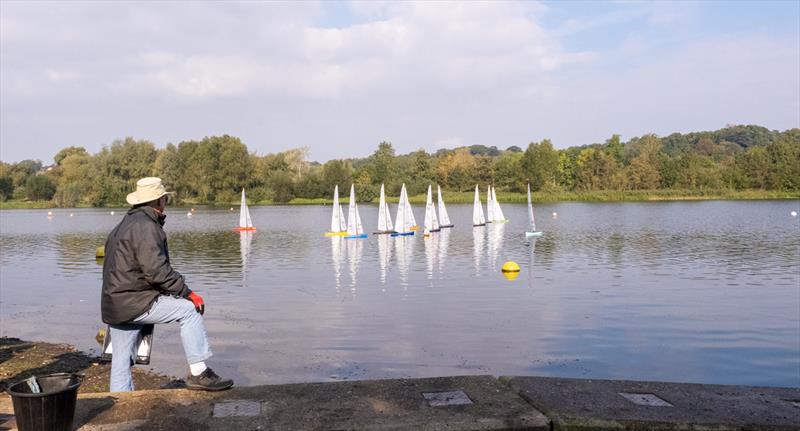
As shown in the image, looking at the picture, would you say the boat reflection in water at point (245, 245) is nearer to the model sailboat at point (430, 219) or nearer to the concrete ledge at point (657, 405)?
the model sailboat at point (430, 219)

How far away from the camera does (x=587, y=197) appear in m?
134

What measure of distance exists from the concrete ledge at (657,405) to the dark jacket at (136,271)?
12.5 ft

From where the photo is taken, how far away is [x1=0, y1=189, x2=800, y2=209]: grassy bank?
414 ft

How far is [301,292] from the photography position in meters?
25.3

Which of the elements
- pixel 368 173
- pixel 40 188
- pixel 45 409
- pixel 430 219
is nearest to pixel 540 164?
pixel 368 173

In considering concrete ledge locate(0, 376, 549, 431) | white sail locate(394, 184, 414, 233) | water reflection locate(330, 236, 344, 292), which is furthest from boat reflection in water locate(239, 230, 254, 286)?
concrete ledge locate(0, 376, 549, 431)

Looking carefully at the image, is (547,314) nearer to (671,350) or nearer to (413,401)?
(671,350)

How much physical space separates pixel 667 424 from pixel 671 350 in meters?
9.43

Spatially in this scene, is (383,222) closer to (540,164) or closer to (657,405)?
(657,405)

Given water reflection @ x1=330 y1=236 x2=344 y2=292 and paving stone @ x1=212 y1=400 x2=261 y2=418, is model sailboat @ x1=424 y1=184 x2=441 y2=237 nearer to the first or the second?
water reflection @ x1=330 y1=236 x2=344 y2=292

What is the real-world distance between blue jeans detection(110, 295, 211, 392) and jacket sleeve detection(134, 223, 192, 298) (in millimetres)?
176

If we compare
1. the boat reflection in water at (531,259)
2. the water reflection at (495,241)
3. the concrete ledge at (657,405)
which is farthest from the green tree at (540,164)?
the concrete ledge at (657,405)

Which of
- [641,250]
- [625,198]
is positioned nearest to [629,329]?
[641,250]

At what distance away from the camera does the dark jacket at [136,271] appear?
22.9ft
